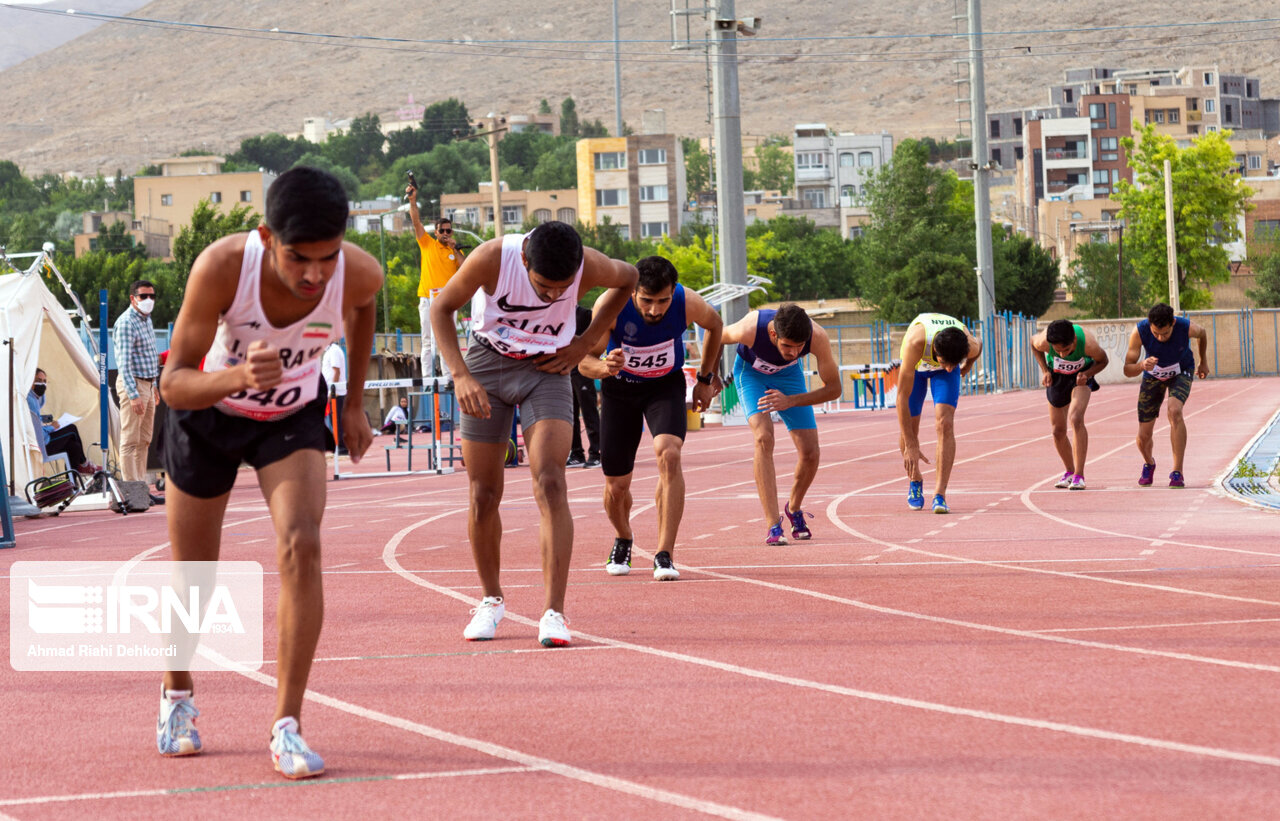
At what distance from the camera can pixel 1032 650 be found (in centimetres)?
675

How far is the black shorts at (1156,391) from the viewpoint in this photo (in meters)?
15.2

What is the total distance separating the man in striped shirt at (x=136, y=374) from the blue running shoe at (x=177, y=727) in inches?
444

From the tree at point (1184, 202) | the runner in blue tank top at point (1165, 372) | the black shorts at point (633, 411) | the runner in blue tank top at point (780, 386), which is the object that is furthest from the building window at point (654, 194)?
the black shorts at point (633, 411)

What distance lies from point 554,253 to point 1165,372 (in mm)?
9854

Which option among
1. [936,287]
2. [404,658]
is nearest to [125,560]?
[404,658]

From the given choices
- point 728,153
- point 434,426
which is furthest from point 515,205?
point 434,426

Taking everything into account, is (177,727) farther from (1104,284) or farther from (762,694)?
(1104,284)

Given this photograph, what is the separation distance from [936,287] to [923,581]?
81860 mm

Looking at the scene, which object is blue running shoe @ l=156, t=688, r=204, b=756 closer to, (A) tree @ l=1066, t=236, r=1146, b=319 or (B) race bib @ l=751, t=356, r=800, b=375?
(B) race bib @ l=751, t=356, r=800, b=375

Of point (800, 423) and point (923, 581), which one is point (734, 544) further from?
point (923, 581)

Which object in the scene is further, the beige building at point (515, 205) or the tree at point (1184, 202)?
the beige building at point (515, 205)

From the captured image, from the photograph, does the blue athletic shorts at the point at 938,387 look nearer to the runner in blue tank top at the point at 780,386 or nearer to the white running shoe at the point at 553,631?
the runner in blue tank top at the point at 780,386

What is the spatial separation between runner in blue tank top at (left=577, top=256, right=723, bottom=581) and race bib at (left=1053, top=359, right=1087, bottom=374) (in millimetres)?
6220

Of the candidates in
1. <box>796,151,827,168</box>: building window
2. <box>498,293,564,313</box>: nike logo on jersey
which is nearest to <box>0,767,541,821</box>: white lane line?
<box>498,293,564,313</box>: nike logo on jersey
